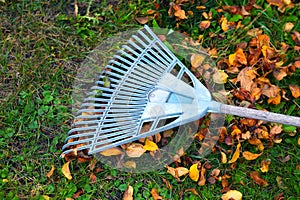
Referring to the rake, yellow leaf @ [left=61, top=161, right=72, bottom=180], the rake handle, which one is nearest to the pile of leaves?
yellow leaf @ [left=61, top=161, right=72, bottom=180]

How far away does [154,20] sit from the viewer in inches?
94.3

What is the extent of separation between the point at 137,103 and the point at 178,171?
395 millimetres

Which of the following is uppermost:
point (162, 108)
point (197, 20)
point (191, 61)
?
point (197, 20)

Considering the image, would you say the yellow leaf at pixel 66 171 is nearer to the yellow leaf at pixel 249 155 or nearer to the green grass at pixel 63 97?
the green grass at pixel 63 97

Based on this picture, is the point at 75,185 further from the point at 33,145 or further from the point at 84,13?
the point at 84,13

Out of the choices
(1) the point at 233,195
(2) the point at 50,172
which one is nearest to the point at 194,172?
(1) the point at 233,195

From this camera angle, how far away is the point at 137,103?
212cm

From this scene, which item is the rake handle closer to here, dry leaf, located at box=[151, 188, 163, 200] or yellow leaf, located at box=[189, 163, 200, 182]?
yellow leaf, located at box=[189, 163, 200, 182]

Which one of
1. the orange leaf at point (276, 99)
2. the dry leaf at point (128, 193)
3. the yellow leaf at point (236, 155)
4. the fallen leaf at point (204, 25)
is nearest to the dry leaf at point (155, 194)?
the dry leaf at point (128, 193)

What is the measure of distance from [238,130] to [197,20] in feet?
2.21

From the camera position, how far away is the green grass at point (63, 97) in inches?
85.1

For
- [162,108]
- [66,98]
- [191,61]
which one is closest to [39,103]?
[66,98]

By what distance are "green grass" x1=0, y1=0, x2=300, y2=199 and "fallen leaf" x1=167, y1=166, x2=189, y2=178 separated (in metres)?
0.03

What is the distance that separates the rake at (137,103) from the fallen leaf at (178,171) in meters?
0.21
